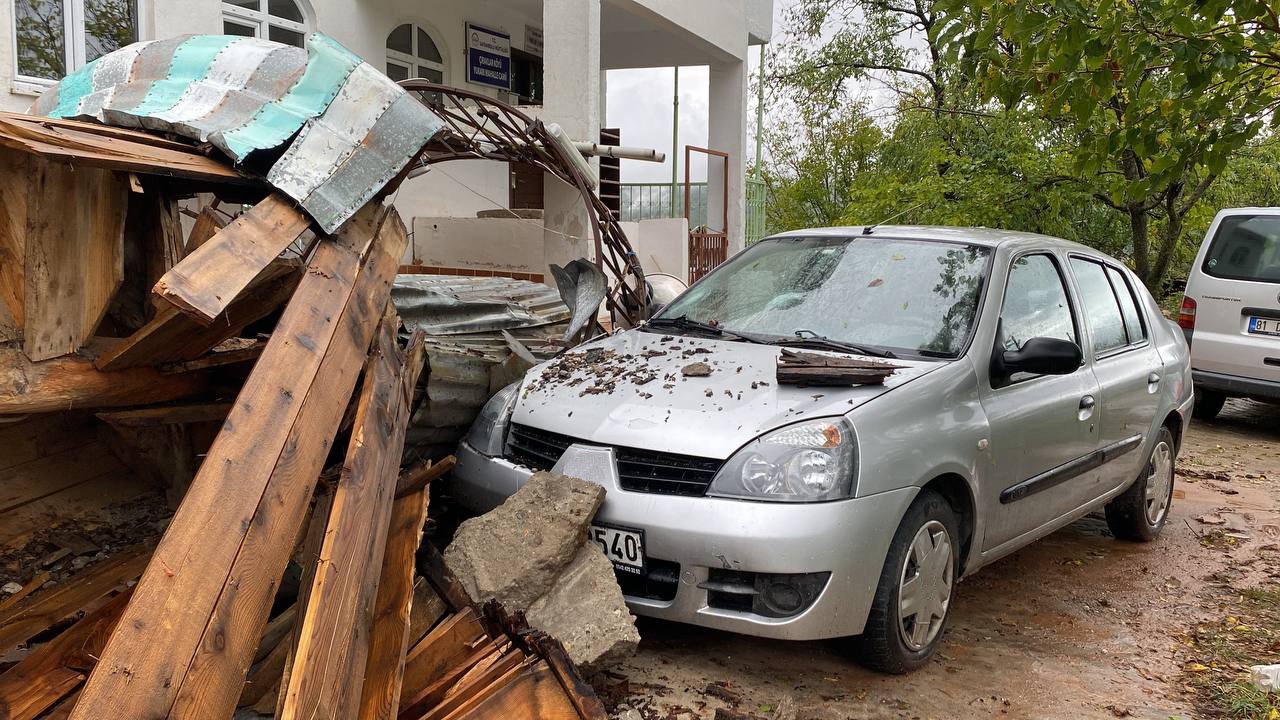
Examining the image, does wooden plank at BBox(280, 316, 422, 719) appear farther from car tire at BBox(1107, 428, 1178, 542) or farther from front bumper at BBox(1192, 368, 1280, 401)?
front bumper at BBox(1192, 368, 1280, 401)

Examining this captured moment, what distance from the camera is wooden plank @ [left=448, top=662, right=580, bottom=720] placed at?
275 cm

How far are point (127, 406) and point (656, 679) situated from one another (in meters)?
2.13

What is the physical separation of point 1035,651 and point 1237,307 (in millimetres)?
6135

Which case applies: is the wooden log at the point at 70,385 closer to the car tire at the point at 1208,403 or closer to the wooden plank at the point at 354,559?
the wooden plank at the point at 354,559

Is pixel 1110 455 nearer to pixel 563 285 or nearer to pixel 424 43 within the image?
pixel 563 285

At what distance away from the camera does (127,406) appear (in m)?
3.71

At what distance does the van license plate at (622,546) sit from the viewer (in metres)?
3.59

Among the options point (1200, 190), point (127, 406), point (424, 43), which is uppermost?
point (424, 43)

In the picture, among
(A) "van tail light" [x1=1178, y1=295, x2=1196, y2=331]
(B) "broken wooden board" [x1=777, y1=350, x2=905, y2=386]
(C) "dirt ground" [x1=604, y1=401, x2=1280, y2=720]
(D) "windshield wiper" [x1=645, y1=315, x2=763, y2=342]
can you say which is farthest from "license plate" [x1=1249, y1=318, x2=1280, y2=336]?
(B) "broken wooden board" [x1=777, y1=350, x2=905, y2=386]

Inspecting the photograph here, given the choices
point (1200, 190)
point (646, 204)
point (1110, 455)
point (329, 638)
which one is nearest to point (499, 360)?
point (329, 638)

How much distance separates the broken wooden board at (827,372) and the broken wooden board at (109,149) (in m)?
2.00

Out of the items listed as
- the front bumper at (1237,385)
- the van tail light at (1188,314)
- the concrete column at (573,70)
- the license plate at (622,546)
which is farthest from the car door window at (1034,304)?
the concrete column at (573,70)

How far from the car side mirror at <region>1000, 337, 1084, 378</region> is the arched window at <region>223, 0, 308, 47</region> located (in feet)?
24.9

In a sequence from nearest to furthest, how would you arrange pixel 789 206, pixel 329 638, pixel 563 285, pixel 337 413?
pixel 329 638 → pixel 337 413 → pixel 563 285 → pixel 789 206
